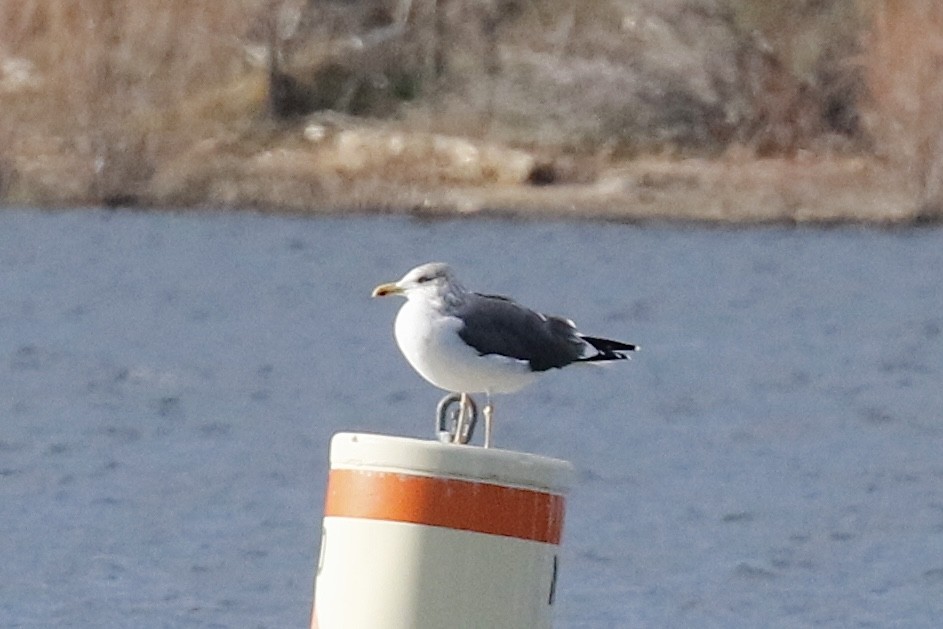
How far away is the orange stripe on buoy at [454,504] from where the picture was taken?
17.5 ft

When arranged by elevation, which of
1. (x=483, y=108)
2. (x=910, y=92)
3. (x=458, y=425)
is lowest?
(x=483, y=108)

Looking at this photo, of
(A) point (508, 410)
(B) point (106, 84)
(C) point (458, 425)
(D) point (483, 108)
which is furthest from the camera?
(D) point (483, 108)

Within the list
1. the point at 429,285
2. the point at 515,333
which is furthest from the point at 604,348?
the point at 429,285

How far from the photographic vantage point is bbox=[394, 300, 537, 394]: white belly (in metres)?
6.77

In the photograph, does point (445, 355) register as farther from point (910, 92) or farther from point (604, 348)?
point (910, 92)

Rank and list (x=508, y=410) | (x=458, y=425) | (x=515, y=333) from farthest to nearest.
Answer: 1. (x=508, y=410)
2. (x=515, y=333)
3. (x=458, y=425)

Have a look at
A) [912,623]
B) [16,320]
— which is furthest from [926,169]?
[912,623]

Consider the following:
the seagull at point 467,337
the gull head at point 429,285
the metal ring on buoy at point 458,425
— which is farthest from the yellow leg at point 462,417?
the gull head at point 429,285

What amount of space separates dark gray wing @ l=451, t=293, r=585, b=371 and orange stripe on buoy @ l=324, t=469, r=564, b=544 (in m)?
1.43

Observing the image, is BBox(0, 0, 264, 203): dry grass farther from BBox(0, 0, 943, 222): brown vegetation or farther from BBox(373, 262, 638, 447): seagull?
BBox(373, 262, 638, 447): seagull

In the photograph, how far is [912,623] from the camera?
1104 cm

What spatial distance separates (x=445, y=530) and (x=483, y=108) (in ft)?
73.2

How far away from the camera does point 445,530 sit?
5344 mm

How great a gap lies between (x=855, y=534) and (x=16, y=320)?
8529 millimetres
